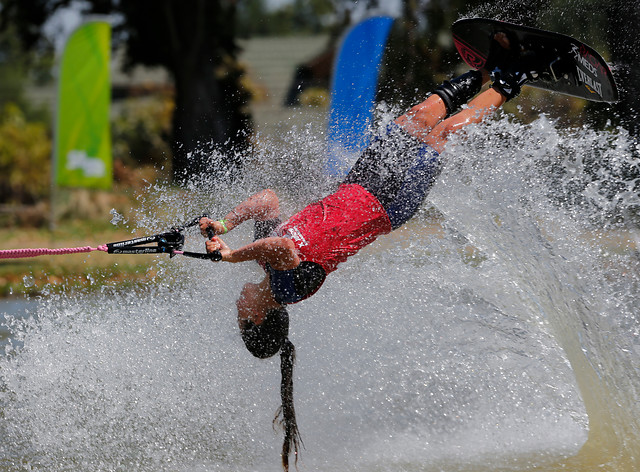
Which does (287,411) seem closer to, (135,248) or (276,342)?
(276,342)

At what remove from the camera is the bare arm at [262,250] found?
3.54 m

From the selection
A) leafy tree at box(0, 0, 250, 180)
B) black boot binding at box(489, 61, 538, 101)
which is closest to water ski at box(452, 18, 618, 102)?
black boot binding at box(489, 61, 538, 101)

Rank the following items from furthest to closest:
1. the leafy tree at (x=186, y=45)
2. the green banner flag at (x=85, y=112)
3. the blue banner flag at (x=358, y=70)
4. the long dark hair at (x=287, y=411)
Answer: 1. the leafy tree at (x=186, y=45)
2. the green banner flag at (x=85, y=112)
3. the blue banner flag at (x=358, y=70)
4. the long dark hair at (x=287, y=411)

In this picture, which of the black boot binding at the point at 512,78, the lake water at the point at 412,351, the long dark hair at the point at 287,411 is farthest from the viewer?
the black boot binding at the point at 512,78

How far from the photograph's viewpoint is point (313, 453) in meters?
3.85

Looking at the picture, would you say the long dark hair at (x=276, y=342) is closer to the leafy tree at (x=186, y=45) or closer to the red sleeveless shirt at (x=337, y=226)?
the red sleeveless shirt at (x=337, y=226)

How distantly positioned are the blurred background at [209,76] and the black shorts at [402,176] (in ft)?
8.92

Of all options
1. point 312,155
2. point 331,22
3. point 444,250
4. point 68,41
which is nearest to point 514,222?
point 444,250

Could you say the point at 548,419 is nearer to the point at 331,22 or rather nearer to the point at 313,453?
the point at 313,453

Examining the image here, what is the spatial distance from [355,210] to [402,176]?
12.0 inches

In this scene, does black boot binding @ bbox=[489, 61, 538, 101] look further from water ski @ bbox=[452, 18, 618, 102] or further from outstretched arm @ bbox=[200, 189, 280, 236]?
outstretched arm @ bbox=[200, 189, 280, 236]

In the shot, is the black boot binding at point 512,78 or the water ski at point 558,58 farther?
the black boot binding at point 512,78

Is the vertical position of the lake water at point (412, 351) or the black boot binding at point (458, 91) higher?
the black boot binding at point (458, 91)

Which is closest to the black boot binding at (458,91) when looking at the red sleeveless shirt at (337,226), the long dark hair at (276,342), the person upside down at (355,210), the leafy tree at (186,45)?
the person upside down at (355,210)
